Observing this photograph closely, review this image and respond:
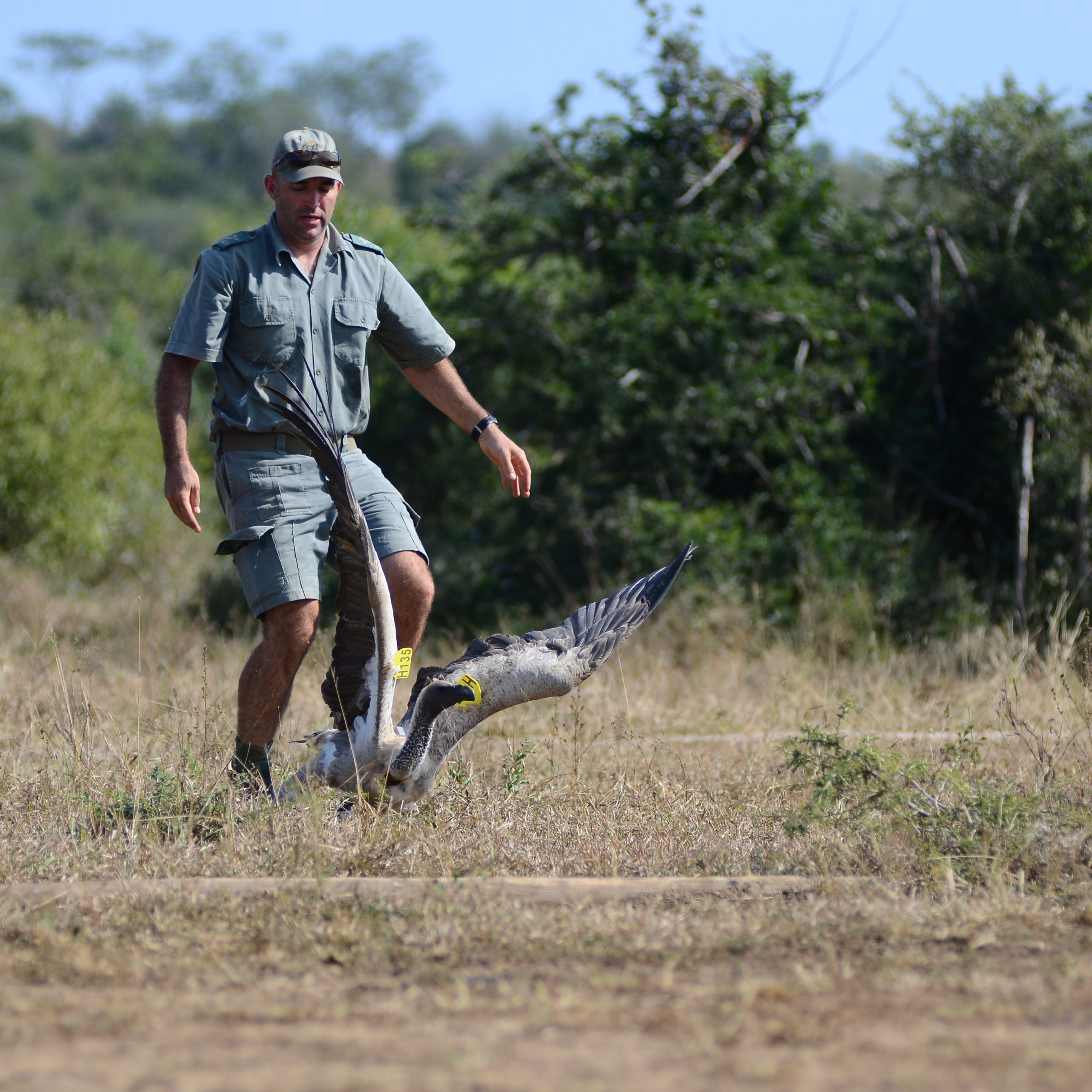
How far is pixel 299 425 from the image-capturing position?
410 cm

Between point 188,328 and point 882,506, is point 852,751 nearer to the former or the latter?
point 188,328

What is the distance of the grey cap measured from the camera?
4.39 m

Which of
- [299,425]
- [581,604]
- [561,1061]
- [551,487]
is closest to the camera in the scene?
[561,1061]

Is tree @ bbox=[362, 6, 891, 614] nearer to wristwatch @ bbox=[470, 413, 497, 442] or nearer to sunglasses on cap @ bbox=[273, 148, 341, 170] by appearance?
wristwatch @ bbox=[470, 413, 497, 442]

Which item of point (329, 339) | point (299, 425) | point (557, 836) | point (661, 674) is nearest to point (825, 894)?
point (557, 836)

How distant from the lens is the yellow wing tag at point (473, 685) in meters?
4.13

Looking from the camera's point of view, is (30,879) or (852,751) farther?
(852,751)

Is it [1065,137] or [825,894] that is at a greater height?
[1065,137]

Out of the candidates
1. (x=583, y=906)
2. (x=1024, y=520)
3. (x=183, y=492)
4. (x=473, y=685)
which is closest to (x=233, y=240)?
(x=183, y=492)

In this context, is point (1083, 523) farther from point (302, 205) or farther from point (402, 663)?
point (302, 205)

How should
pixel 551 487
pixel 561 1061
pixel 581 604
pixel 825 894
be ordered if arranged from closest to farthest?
pixel 561 1061 < pixel 825 894 < pixel 581 604 < pixel 551 487

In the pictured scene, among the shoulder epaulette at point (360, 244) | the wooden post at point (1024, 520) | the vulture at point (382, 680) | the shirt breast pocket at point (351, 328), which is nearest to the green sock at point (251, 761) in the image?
the vulture at point (382, 680)

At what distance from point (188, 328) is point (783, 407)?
557 centimetres

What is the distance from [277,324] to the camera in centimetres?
441
